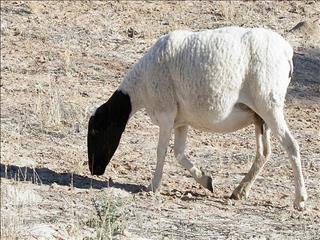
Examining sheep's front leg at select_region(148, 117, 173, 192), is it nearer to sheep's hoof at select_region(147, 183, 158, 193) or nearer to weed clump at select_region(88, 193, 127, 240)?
sheep's hoof at select_region(147, 183, 158, 193)

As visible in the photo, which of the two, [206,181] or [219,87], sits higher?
[219,87]

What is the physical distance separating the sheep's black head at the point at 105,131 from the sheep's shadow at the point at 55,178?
0.65 feet

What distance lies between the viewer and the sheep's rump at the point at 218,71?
36.1 ft

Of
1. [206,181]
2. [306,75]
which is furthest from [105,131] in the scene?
[306,75]

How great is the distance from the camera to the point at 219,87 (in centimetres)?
1116

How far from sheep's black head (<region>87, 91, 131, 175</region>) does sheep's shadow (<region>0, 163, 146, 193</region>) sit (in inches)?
7.9

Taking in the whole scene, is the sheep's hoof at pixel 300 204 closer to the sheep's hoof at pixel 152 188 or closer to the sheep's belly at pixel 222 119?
the sheep's belly at pixel 222 119

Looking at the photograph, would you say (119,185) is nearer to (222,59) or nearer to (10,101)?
(222,59)

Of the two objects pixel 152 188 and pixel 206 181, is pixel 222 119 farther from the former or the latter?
pixel 152 188

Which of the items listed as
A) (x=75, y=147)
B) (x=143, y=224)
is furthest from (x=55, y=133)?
(x=143, y=224)

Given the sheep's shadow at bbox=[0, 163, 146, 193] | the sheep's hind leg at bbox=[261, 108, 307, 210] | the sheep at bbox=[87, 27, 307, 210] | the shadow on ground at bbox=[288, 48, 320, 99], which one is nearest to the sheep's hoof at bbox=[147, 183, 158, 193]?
the sheep at bbox=[87, 27, 307, 210]

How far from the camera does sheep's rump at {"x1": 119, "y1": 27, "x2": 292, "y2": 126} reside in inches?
433

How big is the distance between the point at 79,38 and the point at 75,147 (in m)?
5.81

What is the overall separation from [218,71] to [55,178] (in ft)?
7.62
